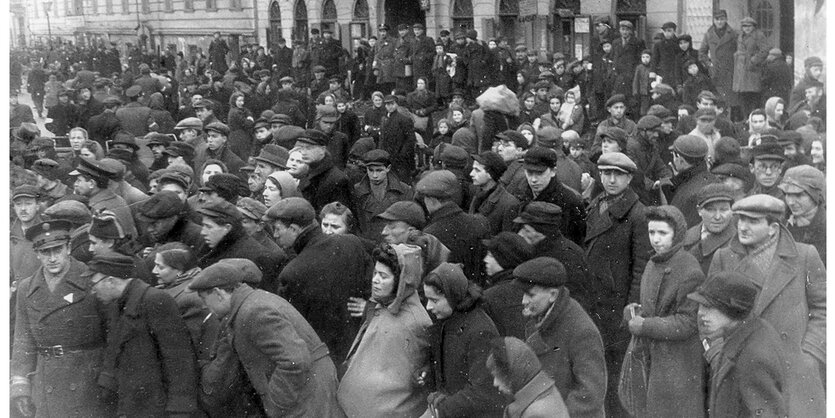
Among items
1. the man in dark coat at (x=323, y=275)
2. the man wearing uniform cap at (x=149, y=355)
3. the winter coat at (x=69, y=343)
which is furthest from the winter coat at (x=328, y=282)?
the winter coat at (x=69, y=343)

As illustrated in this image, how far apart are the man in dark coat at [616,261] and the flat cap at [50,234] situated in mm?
3237

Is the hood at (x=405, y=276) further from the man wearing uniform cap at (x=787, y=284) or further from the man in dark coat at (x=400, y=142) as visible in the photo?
the man in dark coat at (x=400, y=142)

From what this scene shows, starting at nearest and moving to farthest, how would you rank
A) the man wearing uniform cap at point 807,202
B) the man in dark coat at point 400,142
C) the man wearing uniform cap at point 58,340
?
the man wearing uniform cap at point 58,340, the man wearing uniform cap at point 807,202, the man in dark coat at point 400,142

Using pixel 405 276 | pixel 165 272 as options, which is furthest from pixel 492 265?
pixel 165 272

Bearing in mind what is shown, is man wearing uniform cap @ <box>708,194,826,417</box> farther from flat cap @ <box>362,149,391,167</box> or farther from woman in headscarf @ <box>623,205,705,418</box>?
flat cap @ <box>362,149,391,167</box>

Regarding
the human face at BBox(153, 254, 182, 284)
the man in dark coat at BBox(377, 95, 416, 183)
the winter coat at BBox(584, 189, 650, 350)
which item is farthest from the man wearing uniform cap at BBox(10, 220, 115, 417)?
the man in dark coat at BBox(377, 95, 416, 183)

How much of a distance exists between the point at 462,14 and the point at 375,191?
15991 mm

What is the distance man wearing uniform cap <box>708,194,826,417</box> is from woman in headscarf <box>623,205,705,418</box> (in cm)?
29

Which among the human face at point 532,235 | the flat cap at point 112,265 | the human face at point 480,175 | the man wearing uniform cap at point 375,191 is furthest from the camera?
the man wearing uniform cap at point 375,191

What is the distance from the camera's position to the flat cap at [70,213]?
6.60m

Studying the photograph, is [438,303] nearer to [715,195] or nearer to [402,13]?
[715,195]

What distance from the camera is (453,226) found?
7066 mm

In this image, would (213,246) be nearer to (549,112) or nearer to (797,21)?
(549,112)

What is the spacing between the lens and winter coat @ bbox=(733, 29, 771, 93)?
14.9 meters
